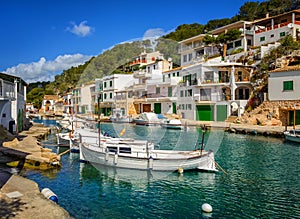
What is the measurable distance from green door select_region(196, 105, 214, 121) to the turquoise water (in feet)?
83.0

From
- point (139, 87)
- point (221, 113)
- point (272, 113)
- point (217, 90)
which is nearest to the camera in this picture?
point (272, 113)

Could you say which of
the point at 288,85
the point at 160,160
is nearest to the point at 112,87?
the point at 288,85

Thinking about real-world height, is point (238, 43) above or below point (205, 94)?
above

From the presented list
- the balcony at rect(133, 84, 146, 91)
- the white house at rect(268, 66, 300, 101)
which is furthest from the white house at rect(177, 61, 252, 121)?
the balcony at rect(133, 84, 146, 91)

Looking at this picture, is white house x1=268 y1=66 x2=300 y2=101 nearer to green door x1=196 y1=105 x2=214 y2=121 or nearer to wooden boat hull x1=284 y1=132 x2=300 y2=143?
wooden boat hull x1=284 y1=132 x2=300 y2=143

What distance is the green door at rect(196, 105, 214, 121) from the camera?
46734 millimetres

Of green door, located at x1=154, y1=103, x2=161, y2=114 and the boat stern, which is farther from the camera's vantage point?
green door, located at x1=154, y1=103, x2=161, y2=114

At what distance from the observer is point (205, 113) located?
47.3 meters

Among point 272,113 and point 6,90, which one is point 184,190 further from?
point 272,113

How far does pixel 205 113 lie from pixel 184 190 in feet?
112

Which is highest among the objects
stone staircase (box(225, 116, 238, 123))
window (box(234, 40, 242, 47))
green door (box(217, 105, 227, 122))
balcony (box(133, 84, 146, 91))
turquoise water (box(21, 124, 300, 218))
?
window (box(234, 40, 242, 47))

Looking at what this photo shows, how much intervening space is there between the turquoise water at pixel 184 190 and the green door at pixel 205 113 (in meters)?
25.3

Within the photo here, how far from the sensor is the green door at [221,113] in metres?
44.8

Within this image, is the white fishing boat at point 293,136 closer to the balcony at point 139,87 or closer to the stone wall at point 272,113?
the stone wall at point 272,113
